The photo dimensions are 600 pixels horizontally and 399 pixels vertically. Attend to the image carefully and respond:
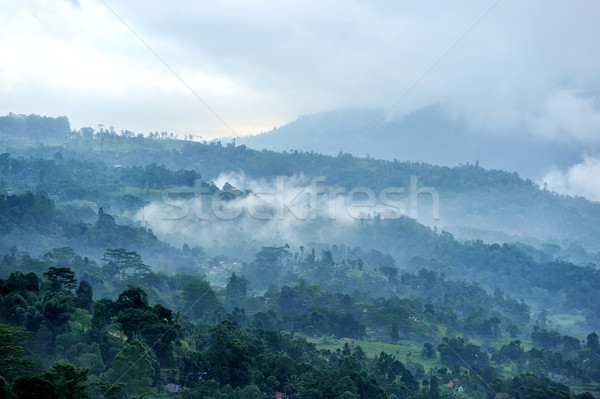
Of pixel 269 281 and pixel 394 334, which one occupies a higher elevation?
pixel 394 334

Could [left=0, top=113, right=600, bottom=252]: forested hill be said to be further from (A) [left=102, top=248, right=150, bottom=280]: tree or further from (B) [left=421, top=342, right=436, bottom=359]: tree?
(B) [left=421, top=342, right=436, bottom=359]: tree

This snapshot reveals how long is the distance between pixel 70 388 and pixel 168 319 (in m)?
13.4

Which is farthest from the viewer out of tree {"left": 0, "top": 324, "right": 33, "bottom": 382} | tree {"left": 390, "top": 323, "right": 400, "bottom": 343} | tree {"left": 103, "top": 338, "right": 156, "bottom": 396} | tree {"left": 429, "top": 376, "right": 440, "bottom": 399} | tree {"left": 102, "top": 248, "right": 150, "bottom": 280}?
tree {"left": 102, "top": 248, "right": 150, "bottom": 280}

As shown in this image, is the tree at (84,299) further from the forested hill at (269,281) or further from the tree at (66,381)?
the tree at (66,381)

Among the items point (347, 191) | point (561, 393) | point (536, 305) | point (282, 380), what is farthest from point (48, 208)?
point (347, 191)

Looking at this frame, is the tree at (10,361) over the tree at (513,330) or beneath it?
over

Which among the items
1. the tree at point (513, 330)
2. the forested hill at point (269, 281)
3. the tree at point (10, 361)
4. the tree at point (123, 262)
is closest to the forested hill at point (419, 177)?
the forested hill at point (269, 281)

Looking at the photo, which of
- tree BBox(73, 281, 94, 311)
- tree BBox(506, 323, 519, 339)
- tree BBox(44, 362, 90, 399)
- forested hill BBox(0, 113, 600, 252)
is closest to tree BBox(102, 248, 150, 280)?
tree BBox(73, 281, 94, 311)

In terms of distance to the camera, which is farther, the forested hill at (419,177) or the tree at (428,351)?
the forested hill at (419,177)

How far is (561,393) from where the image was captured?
3328cm

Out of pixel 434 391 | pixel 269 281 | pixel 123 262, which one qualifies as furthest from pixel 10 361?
pixel 269 281

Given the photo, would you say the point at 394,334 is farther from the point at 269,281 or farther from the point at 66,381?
the point at 66,381

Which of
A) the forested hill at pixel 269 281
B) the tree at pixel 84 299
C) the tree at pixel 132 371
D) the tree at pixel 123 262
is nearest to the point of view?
the tree at pixel 132 371

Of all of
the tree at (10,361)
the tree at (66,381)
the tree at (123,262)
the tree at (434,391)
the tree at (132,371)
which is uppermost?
the tree at (66,381)
